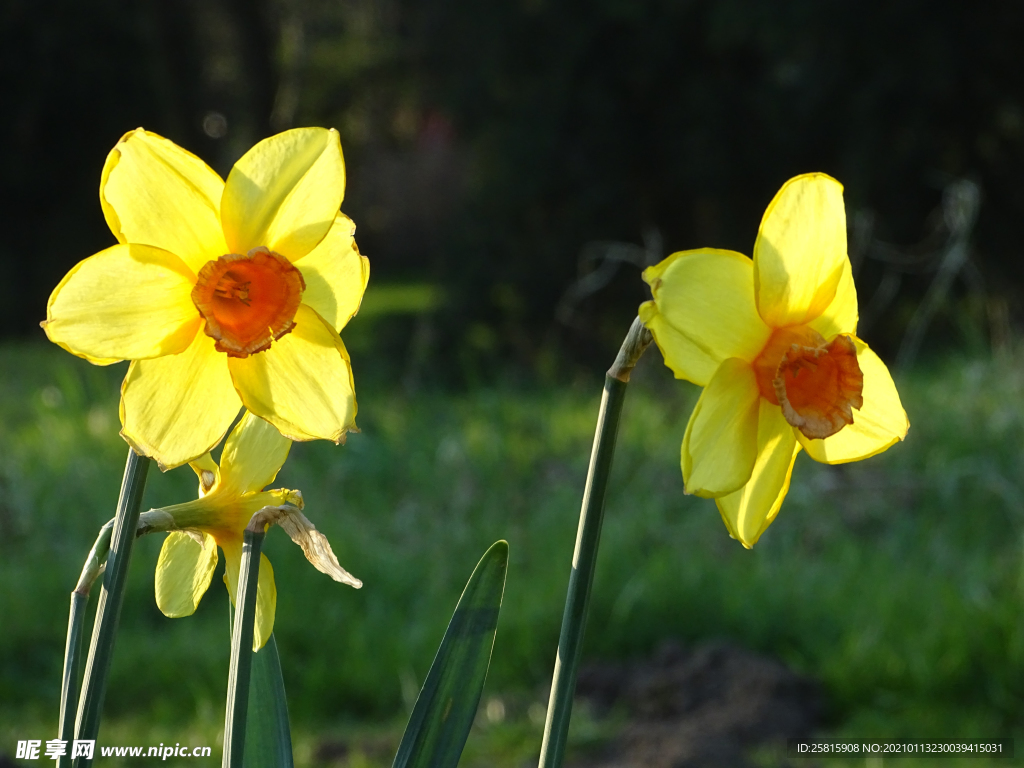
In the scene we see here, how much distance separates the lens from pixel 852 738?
2.55m

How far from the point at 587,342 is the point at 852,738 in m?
4.61

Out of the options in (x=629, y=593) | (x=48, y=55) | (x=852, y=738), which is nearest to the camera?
(x=852, y=738)

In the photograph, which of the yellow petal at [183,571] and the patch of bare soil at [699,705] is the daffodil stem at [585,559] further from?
the patch of bare soil at [699,705]

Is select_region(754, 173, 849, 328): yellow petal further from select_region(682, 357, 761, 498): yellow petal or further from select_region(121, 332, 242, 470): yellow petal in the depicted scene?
select_region(121, 332, 242, 470): yellow petal

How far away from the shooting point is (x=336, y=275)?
665mm

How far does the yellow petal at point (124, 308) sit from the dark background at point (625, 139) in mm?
5106

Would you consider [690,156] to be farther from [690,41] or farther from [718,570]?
[718,570]

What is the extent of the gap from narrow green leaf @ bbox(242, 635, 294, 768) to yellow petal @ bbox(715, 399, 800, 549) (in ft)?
1.15

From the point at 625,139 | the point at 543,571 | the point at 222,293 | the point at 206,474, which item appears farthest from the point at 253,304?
the point at 625,139

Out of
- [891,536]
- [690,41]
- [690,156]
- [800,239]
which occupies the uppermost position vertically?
[690,41]

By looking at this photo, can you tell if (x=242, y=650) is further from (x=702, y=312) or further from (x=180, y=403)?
(x=702, y=312)

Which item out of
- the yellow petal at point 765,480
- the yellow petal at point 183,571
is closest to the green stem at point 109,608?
the yellow petal at point 183,571

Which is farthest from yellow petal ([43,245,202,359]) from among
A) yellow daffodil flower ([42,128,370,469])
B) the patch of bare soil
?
the patch of bare soil

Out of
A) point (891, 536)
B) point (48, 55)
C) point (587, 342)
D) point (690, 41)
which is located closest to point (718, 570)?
point (891, 536)
